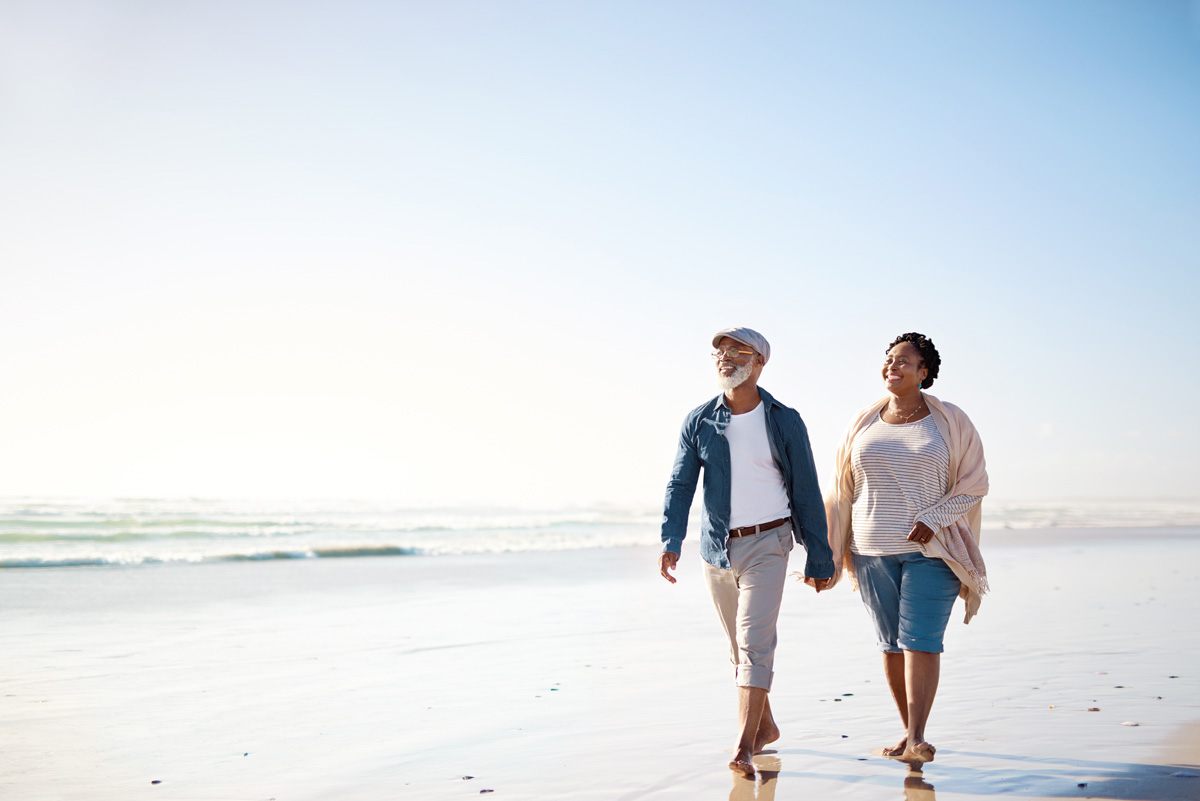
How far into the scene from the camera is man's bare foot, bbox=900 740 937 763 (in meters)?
3.77

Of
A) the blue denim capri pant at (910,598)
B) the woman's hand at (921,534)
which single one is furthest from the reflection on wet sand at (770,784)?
the woman's hand at (921,534)

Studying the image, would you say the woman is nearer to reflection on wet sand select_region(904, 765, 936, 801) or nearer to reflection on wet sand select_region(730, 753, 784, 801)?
reflection on wet sand select_region(904, 765, 936, 801)

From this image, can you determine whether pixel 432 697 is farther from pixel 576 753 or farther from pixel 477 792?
pixel 477 792

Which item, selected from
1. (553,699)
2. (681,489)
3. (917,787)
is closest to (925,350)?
(681,489)

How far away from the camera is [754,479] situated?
154 inches

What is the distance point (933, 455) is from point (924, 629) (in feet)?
2.42

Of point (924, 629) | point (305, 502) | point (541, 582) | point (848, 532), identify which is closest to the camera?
point (924, 629)

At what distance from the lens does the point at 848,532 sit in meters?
4.22

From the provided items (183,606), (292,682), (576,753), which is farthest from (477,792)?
(183,606)

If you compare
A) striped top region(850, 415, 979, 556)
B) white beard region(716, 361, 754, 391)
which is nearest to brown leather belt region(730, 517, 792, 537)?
striped top region(850, 415, 979, 556)

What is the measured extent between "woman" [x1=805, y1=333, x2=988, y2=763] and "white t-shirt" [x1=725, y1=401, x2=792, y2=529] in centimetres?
39

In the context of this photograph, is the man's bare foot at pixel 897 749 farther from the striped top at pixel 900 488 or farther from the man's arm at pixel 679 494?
the man's arm at pixel 679 494

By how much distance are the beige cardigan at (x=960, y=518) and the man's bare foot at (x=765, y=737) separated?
72cm

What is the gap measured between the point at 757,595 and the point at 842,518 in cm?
68
